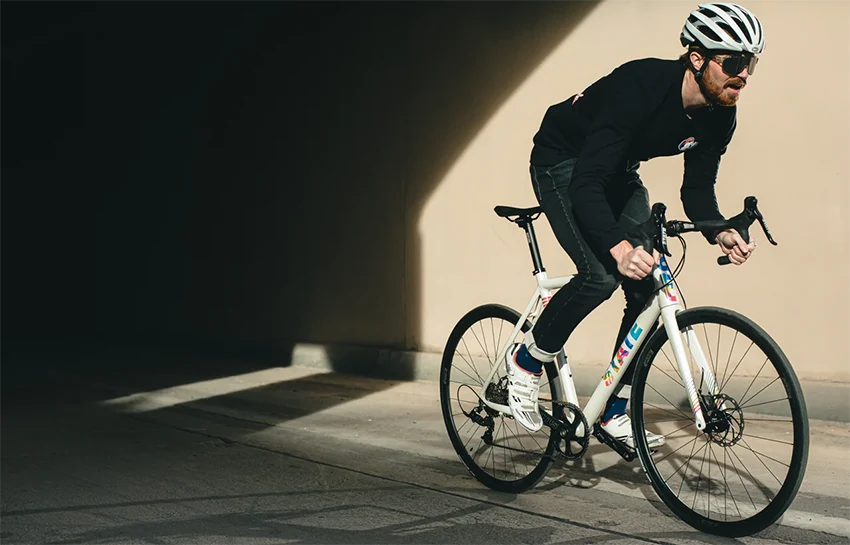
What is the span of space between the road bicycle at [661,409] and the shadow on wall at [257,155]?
333 cm

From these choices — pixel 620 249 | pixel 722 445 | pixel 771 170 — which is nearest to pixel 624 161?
pixel 620 249

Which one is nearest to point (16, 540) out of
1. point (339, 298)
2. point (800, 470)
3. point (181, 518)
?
point (181, 518)

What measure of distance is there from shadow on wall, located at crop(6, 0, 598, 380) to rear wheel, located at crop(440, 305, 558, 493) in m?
3.22

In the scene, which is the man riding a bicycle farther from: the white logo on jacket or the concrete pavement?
the concrete pavement

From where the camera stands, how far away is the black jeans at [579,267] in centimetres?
446

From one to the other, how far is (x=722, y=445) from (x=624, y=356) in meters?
0.60

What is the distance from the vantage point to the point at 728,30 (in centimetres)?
402

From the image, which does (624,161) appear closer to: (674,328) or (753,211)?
(753,211)

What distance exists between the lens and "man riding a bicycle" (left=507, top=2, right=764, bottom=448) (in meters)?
4.09

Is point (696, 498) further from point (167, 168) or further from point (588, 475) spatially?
point (167, 168)

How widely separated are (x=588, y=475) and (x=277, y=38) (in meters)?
6.26

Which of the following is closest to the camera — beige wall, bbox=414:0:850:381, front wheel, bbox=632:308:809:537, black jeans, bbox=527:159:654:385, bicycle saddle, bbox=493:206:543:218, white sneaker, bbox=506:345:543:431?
front wheel, bbox=632:308:809:537

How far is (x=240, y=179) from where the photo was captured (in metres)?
10.7

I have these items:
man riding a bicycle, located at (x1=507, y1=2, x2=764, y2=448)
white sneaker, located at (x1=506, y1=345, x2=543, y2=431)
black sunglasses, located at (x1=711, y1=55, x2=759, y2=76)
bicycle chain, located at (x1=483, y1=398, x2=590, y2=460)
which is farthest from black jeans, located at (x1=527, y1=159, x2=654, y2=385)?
black sunglasses, located at (x1=711, y1=55, x2=759, y2=76)
